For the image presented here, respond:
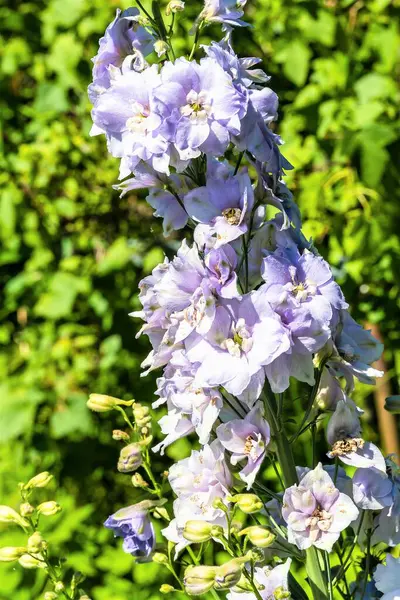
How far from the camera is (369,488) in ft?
2.70

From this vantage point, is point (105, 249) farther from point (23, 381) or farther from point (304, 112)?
point (304, 112)

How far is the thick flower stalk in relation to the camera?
0.76 m

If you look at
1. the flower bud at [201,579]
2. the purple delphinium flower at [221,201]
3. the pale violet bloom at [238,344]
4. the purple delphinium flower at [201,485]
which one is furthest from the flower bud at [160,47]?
the flower bud at [201,579]

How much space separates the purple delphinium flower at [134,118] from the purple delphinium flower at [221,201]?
4 cm

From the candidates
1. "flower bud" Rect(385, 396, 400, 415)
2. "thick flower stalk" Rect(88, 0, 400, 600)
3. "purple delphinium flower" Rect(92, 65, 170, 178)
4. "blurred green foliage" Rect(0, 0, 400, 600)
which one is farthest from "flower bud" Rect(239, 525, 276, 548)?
"blurred green foliage" Rect(0, 0, 400, 600)

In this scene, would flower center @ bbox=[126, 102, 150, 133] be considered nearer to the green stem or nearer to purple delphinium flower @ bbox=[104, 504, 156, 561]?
the green stem

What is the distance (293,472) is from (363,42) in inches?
65.5

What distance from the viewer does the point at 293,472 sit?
864mm

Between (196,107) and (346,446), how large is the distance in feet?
1.12

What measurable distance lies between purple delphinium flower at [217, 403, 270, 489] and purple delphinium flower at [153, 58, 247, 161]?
243 millimetres

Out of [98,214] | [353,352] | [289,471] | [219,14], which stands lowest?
[98,214]

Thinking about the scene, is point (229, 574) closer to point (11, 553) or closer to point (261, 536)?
point (261, 536)

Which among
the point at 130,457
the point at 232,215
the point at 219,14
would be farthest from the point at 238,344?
the point at 219,14

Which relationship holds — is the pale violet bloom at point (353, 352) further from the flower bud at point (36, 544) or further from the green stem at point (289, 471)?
the flower bud at point (36, 544)
